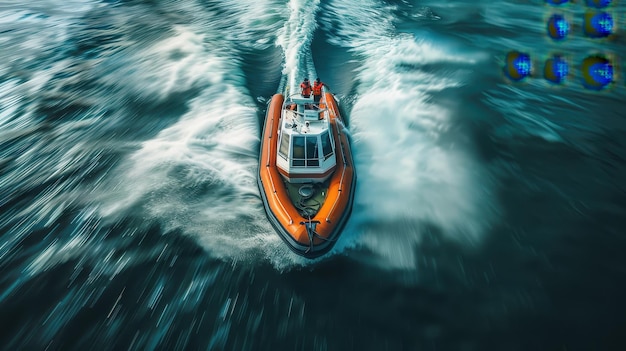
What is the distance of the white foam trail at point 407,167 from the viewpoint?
27.4 feet

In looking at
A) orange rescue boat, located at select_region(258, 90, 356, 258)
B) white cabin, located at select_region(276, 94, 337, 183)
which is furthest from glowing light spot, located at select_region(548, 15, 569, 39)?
white cabin, located at select_region(276, 94, 337, 183)

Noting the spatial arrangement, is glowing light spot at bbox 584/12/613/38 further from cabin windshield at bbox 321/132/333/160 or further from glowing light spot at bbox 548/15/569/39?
cabin windshield at bbox 321/132/333/160

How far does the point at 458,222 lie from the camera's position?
8484 millimetres

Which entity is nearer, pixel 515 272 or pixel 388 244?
pixel 515 272

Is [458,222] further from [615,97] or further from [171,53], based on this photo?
[171,53]

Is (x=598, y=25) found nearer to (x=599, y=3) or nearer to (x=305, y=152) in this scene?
(x=599, y=3)

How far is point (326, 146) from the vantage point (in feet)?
30.6

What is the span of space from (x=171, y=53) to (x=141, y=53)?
1.87 meters

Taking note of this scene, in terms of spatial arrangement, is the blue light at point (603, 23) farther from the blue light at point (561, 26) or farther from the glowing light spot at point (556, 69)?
the glowing light spot at point (556, 69)

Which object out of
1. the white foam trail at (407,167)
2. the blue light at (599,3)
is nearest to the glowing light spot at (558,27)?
the blue light at (599,3)

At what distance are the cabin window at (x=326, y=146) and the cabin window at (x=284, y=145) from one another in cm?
Answer: 100

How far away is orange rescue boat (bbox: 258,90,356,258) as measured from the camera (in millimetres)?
7832

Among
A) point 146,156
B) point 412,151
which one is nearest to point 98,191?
point 146,156

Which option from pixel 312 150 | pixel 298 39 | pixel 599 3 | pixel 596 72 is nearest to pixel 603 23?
pixel 599 3
